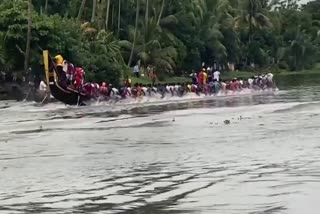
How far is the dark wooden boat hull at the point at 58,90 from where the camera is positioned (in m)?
28.7

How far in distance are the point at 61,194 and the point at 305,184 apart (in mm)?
3310

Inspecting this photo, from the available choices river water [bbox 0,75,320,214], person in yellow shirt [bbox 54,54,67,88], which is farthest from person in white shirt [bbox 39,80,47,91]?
river water [bbox 0,75,320,214]

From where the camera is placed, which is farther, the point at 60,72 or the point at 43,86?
the point at 43,86

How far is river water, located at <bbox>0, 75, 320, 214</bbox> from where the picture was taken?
29.1ft

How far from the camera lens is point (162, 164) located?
1247cm

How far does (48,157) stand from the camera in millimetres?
13805

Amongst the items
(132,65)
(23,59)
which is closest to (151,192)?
(23,59)

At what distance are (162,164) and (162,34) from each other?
136 ft

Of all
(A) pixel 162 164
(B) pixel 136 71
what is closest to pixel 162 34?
(B) pixel 136 71

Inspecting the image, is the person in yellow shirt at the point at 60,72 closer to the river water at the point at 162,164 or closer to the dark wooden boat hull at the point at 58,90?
the dark wooden boat hull at the point at 58,90

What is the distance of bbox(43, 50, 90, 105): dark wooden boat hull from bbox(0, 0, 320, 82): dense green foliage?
4.19 meters

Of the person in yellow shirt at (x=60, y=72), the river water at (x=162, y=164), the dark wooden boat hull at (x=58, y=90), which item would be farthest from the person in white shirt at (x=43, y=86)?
the river water at (x=162, y=164)

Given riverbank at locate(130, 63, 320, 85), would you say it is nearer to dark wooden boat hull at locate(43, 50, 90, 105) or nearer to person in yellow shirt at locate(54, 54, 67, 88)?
person in yellow shirt at locate(54, 54, 67, 88)

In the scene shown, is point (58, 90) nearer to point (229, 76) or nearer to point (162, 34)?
point (162, 34)
